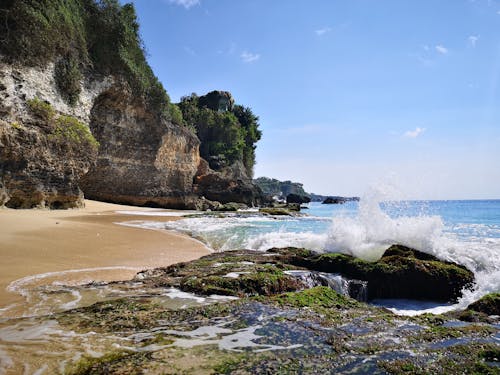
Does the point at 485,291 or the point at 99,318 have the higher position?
the point at 99,318

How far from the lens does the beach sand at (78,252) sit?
17.4 ft

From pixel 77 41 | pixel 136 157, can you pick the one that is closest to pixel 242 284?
pixel 77 41

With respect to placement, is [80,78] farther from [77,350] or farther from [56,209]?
[77,350]

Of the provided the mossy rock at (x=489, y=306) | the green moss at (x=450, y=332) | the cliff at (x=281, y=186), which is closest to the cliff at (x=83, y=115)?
the green moss at (x=450, y=332)

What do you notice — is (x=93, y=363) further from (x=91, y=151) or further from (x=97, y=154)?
(x=97, y=154)

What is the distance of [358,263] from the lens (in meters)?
6.35

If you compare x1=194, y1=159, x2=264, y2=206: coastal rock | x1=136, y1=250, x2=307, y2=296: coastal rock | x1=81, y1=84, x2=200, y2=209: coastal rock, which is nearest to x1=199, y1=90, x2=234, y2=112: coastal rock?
x1=194, y1=159, x2=264, y2=206: coastal rock

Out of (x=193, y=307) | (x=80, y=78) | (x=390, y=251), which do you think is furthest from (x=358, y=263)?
(x=80, y=78)

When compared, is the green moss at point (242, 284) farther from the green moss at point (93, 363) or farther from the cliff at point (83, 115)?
the cliff at point (83, 115)

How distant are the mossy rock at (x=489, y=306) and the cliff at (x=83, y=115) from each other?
15.9 metres

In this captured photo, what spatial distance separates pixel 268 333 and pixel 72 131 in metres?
17.6

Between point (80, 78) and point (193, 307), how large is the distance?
63.0 ft

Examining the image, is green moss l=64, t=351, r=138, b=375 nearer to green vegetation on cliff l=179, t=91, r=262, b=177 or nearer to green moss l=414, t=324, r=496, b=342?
green moss l=414, t=324, r=496, b=342

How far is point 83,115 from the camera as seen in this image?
61.3ft
